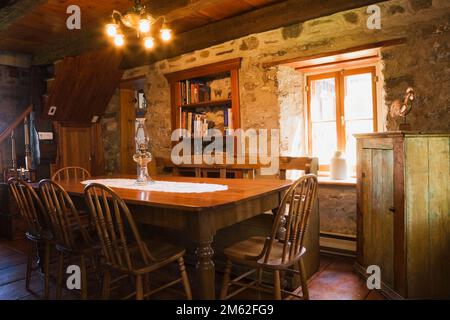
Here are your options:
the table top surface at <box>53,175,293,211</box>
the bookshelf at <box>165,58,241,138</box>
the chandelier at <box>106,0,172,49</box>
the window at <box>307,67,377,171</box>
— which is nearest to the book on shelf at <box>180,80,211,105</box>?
the bookshelf at <box>165,58,241,138</box>

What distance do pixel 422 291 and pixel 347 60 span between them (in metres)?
1.97

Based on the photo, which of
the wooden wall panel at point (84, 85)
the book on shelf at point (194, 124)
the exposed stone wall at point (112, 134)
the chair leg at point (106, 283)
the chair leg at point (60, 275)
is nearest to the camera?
the chair leg at point (106, 283)

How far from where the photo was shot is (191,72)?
12.6 feet

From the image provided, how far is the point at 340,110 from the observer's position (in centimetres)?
322

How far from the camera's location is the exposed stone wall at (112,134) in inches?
189

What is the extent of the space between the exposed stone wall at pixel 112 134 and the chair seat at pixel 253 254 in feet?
11.1

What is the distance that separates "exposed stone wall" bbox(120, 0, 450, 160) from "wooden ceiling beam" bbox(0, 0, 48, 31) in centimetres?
153

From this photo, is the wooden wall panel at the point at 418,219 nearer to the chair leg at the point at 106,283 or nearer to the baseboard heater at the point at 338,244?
the baseboard heater at the point at 338,244

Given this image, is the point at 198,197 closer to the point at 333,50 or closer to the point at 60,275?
the point at 60,275

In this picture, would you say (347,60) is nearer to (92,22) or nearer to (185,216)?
(185,216)

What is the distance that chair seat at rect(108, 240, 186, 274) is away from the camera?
1670 mm

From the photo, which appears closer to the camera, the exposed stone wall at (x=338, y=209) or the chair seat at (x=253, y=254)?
the chair seat at (x=253, y=254)

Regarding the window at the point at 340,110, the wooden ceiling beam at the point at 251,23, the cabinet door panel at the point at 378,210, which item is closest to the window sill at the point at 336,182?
the window at the point at 340,110

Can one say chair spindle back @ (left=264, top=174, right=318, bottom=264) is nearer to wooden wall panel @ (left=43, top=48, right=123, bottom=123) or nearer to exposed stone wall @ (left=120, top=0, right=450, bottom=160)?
exposed stone wall @ (left=120, top=0, right=450, bottom=160)
